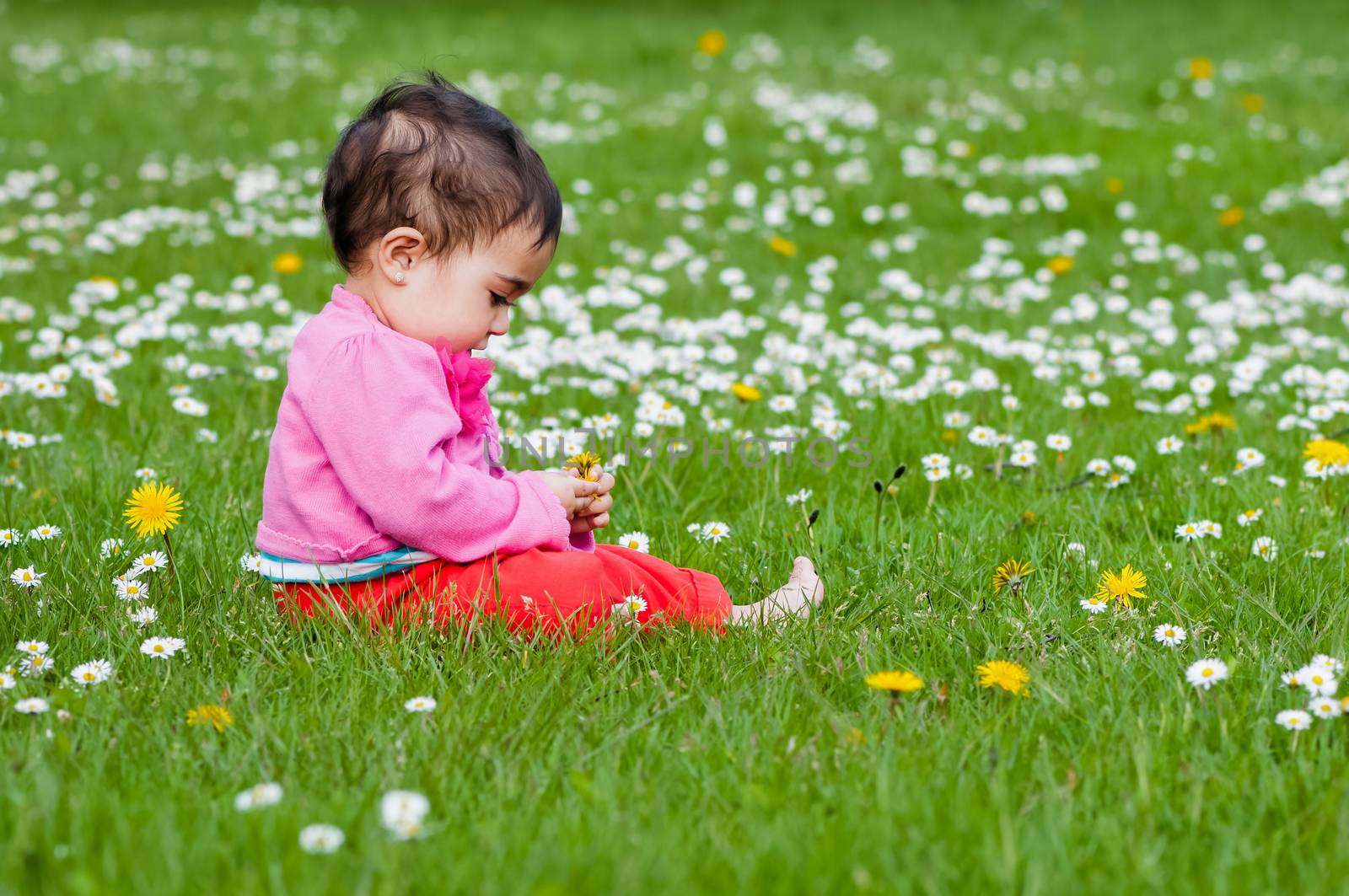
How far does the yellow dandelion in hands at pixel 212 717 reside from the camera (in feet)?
7.32

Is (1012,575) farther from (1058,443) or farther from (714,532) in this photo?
(1058,443)

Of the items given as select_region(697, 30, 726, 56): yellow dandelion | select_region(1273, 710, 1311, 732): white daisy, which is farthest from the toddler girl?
select_region(697, 30, 726, 56): yellow dandelion

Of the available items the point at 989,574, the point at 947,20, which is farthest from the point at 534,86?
the point at 989,574

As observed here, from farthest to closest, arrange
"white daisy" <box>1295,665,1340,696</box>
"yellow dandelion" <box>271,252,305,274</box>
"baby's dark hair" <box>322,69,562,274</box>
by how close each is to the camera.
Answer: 1. "yellow dandelion" <box>271,252,305,274</box>
2. "baby's dark hair" <box>322,69,562,274</box>
3. "white daisy" <box>1295,665,1340,696</box>

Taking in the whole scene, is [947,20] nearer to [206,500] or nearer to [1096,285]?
[1096,285]

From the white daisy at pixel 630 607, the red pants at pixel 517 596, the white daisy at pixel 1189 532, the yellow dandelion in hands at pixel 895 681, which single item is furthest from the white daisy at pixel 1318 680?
the white daisy at pixel 630 607

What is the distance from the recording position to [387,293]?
2.70 metres

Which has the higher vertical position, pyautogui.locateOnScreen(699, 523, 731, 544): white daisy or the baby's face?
the baby's face

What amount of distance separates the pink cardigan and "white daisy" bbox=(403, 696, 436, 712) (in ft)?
1.41

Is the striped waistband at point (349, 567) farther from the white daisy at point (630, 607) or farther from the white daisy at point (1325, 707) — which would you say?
the white daisy at point (1325, 707)

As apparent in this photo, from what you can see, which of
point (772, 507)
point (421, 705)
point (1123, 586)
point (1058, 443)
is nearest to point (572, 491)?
point (421, 705)

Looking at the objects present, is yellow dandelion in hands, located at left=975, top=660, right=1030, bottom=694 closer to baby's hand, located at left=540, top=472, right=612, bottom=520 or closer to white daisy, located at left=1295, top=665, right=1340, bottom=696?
white daisy, located at left=1295, top=665, right=1340, bottom=696

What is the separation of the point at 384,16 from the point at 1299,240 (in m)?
12.1

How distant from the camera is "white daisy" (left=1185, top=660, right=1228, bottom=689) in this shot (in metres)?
2.33
